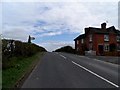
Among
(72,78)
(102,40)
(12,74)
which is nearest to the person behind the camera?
(72,78)

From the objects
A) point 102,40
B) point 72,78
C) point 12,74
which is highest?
point 102,40

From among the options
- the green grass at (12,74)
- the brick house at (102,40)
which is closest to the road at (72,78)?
the green grass at (12,74)

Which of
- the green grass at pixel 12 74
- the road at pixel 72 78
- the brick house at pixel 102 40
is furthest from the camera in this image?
the brick house at pixel 102 40

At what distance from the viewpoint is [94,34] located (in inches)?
2972

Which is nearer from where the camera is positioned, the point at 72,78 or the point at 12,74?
the point at 72,78

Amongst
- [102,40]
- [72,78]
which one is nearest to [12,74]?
[72,78]

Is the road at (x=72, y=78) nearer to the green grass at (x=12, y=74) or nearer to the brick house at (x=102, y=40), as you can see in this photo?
the green grass at (x=12, y=74)

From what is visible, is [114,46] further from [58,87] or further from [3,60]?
[58,87]

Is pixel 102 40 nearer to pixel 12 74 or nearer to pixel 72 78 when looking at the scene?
pixel 72 78

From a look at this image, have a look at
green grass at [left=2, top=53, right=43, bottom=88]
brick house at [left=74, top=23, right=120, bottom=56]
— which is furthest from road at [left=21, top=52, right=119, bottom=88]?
brick house at [left=74, top=23, right=120, bottom=56]

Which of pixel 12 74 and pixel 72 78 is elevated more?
pixel 12 74

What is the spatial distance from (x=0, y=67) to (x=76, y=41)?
265ft

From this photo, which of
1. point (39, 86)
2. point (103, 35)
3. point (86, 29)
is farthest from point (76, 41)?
point (39, 86)

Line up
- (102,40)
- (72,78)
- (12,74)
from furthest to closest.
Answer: (102,40) < (12,74) < (72,78)
